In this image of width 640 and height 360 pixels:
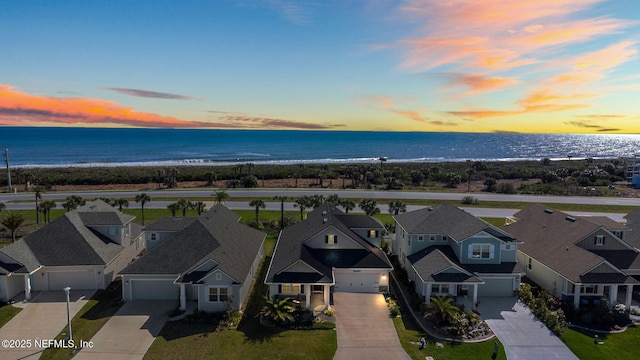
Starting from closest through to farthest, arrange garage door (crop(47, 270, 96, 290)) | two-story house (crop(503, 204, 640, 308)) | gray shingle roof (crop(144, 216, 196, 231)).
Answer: two-story house (crop(503, 204, 640, 308)), garage door (crop(47, 270, 96, 290)), gray shingle roof (crop(144, 216, 196, 231))

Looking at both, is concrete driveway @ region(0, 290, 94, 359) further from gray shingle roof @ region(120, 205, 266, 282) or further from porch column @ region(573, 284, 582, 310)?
porch column @ region(573, 284, 582, 310)

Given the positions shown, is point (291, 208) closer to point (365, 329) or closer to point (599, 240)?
point (365, 329)

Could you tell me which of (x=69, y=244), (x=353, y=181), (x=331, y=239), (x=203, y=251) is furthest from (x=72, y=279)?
(x=353, y=181)

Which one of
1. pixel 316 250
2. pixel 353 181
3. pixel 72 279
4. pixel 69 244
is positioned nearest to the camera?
pixel 72 279

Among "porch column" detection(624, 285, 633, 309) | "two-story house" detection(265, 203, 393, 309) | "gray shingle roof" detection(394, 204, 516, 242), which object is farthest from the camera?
"gray shingle roof" detection(394, 204, 516, 242)

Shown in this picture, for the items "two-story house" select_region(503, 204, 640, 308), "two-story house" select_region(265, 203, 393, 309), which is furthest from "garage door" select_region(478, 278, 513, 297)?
"two-story house" select_region(265, 203, 393, 309)

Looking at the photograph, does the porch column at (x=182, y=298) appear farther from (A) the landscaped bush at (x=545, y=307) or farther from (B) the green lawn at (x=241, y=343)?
(A) the landscaped bush at (x=545, y=307)

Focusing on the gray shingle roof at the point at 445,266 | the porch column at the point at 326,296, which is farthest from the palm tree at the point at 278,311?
A: the gray shingle roof at the point at 445,266
